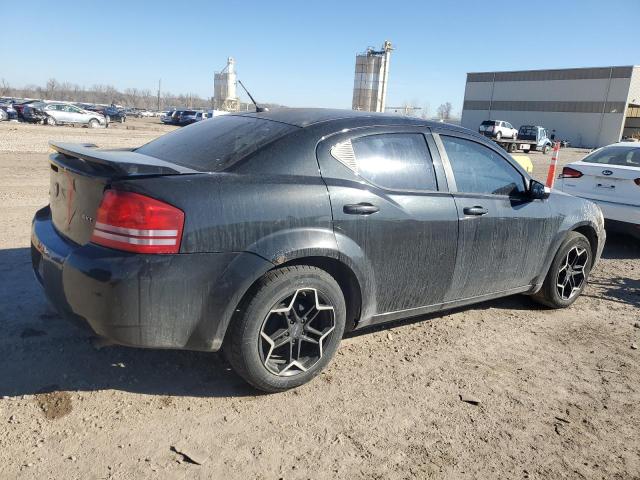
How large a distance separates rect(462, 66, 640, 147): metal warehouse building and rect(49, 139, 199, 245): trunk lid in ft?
216

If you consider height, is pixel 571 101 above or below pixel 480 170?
above

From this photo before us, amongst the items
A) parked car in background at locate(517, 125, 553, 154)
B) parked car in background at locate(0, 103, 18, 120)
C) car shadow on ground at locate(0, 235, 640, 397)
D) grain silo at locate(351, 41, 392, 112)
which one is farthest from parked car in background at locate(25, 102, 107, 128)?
grain silo at locate(351, 41, 392, 112)

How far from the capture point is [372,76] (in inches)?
2559

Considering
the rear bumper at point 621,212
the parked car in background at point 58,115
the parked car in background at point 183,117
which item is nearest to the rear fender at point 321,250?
the rear bumper at point 621,212

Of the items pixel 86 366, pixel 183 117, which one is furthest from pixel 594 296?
pixel 183 117

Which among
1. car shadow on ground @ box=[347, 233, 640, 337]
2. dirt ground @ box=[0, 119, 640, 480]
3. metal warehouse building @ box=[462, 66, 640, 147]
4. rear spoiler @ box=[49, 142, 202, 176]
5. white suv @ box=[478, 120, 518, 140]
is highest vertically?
metal warehouse building @ box=[462, 66, 640, 147]

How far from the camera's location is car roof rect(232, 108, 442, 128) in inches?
136

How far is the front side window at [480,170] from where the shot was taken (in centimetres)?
391

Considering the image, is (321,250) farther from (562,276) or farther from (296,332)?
(562,276)

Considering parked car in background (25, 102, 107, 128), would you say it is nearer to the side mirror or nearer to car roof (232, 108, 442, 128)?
car roof (232, 108, 442, 128)

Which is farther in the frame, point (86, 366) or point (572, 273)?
point (572, 273)

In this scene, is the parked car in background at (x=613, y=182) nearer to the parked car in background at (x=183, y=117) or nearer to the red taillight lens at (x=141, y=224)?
the red taillight lens at (x=141, y=224)

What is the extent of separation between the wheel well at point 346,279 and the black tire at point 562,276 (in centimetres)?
222

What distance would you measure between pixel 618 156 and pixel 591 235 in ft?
11.3
